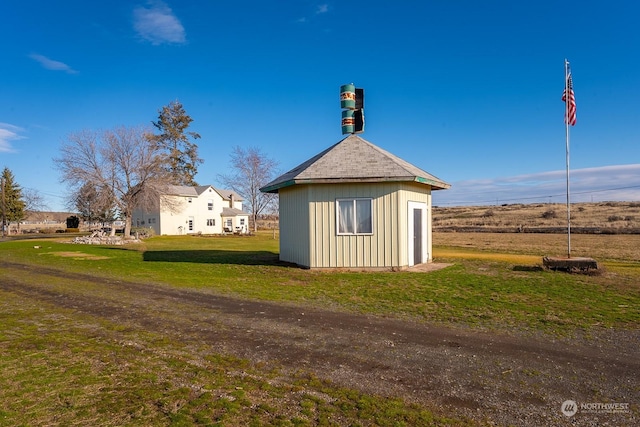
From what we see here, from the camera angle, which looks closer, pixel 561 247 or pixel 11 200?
pixel 561 247

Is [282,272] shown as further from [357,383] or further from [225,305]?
[357,383]

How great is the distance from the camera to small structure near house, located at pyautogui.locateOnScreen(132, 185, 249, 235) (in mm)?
49250

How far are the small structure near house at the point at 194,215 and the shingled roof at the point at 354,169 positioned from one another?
108 feet

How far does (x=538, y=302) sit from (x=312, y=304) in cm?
529

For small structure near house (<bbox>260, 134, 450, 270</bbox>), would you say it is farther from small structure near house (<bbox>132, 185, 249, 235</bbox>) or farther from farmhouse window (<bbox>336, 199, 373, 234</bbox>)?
small structure near house (<bbox>132, 185, 249, 235</bbox>)

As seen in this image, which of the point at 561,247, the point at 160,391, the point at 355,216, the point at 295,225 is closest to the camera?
the point at 160,391

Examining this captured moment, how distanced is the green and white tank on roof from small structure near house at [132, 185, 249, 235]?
105 feet

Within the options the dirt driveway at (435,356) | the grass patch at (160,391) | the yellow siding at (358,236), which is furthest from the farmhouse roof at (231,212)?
the grass patch at (160,391)

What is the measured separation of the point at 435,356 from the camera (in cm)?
571

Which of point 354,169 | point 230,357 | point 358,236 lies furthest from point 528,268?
point 230,357

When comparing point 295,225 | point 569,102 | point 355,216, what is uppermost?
point 569,102

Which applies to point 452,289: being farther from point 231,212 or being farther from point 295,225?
point 231,212

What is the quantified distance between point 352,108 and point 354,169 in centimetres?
429

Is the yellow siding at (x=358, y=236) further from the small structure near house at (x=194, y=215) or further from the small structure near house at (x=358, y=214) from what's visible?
the small structure near house at (x=194, y=215)
